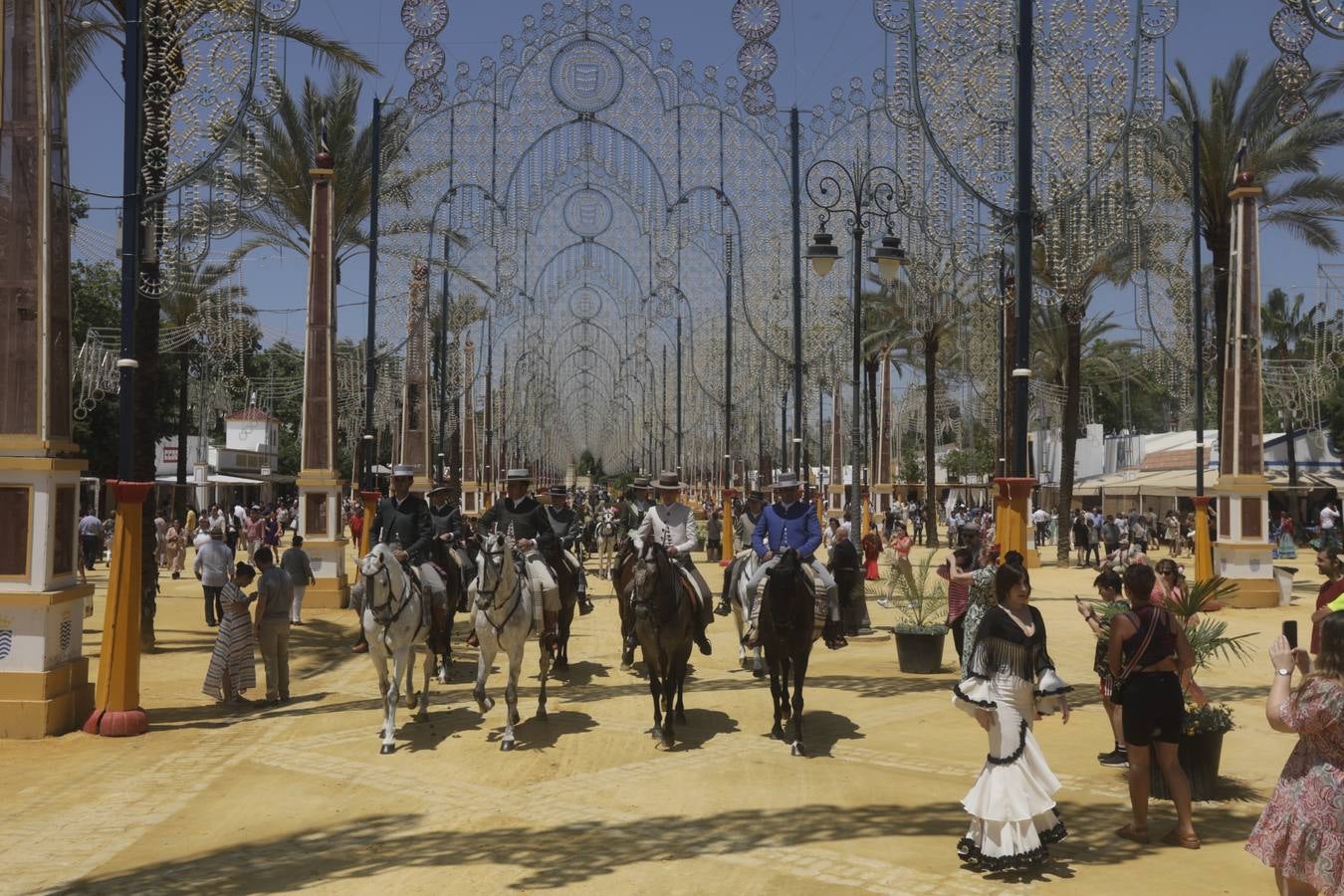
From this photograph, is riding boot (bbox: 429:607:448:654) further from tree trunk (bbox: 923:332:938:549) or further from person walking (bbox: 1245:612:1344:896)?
tree trunk (bbox: 923:332:938:549)

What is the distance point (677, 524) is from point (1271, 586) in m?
16.0

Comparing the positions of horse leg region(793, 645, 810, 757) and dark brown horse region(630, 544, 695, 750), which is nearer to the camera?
horse leg region(793, 645, 810, 757)

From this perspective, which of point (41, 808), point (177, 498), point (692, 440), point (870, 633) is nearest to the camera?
point (41, 808)

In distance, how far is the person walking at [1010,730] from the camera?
6.67 m

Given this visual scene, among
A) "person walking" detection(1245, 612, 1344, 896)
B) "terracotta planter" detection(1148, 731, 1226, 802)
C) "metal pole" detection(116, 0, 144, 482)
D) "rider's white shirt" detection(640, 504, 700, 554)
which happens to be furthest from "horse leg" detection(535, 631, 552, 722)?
"person walking" detection(1245, 612, 1344, 896)

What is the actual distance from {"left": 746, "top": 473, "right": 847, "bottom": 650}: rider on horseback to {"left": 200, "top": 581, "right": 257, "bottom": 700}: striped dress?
5.44m

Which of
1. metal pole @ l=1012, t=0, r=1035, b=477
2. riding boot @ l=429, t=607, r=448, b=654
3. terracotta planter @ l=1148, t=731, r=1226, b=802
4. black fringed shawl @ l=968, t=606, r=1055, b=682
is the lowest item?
terracotta planter @ l=1148, t=731, r=1226, b=802

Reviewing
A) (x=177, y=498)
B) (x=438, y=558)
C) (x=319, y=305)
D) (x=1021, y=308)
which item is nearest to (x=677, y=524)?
(x=438, y=558)

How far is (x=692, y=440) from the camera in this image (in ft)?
224

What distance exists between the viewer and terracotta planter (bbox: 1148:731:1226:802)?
27.3 feet

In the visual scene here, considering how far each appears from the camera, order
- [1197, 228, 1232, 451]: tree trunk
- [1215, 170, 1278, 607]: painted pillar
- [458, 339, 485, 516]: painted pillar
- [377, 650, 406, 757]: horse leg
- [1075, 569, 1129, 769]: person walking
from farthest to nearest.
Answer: [458, 339, 485, 516]: painted pillar
[1197, 228, 1232, 451]: tree trunk
[1215, 170, 1278, 607]: painted pillar
[377, 650, 406, 757]: horse leg
[1075, 569, 1129, 769]: person walking

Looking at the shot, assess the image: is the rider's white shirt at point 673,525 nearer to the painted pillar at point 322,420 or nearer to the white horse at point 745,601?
the white horse at point 745,601

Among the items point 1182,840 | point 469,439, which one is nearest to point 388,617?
point 1182,840

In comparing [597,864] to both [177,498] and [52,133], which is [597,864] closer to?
[52,133]
